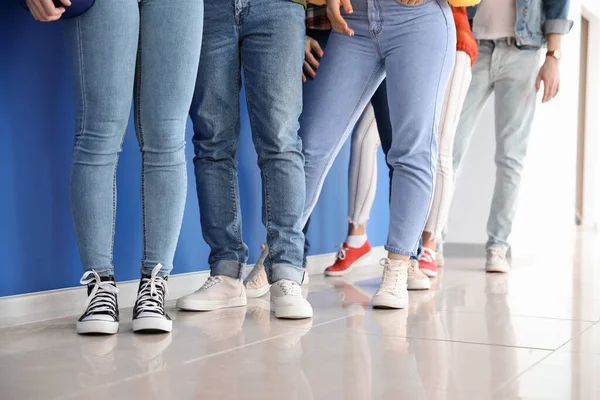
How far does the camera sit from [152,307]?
1681 mm

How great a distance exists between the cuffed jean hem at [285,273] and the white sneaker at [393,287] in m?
0.26

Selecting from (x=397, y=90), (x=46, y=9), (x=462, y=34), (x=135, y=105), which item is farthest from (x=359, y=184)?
(x=46, y=9)

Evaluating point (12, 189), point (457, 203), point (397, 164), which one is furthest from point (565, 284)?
point (12, 189)

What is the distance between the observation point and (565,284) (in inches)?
109

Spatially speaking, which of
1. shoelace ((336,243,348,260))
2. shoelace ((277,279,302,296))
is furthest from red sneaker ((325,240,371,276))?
shoelace ((277,279,302,296))

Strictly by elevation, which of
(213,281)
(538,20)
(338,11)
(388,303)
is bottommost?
(388,303)

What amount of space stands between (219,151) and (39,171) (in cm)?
43

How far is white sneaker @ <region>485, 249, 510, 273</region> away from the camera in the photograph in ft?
10.6

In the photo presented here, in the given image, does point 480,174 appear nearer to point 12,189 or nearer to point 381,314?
point 381,314

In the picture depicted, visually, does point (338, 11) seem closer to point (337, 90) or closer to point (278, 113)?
point (337, 90)

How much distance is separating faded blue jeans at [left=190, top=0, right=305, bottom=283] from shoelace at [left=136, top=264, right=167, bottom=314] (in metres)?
0.31

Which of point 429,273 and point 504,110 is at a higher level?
point 504,110

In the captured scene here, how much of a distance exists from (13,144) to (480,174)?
287cm

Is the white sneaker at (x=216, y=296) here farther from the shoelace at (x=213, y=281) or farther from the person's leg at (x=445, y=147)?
the person's leg at (x=445, y=147)
